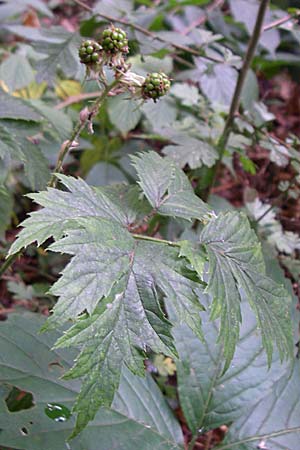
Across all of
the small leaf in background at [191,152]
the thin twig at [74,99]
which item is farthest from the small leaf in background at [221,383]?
the thin twig at [74,99]

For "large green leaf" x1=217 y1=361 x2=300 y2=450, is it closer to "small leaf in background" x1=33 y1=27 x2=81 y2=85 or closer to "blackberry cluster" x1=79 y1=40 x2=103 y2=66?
"blackberry cluster" x1=79 y1=40 x2=103 y2=66

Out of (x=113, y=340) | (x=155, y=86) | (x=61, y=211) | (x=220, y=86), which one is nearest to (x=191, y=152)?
(x=220, y=86)

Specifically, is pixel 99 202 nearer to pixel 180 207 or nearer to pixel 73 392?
pixel 180 207

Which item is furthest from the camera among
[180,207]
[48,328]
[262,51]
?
[262,51]

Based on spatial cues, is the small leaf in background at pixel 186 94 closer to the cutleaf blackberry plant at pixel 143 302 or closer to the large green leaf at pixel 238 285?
the cutleaf blackberry plant at pixel 143 302

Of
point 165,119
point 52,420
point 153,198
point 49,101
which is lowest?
point 52,420

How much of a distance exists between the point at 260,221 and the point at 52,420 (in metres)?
0.95

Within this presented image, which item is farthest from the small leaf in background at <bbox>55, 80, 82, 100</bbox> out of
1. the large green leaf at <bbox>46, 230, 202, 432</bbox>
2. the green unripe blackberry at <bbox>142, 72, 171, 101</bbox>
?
the large green leaf at <bbox>46, 230, 202, 432</bbox>

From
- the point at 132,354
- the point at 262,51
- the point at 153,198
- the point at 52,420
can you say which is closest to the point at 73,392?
the point at 52,420

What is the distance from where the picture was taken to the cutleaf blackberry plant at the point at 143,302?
2.68 feet

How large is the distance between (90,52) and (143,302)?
47cm

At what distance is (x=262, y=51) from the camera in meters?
3.02

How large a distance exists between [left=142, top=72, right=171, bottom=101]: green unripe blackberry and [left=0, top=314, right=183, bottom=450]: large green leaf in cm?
59

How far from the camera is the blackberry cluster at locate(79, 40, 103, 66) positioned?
0.95 m
